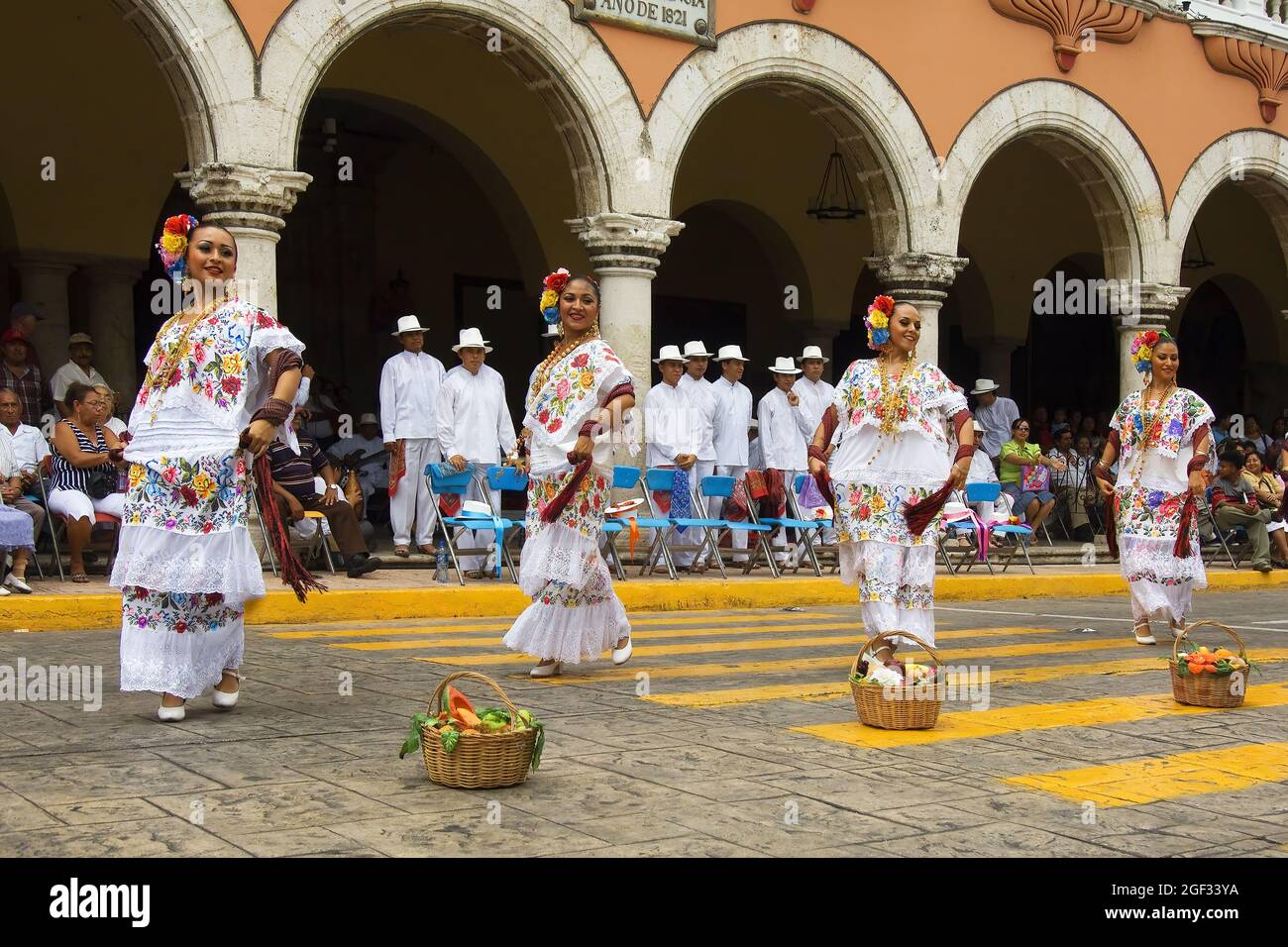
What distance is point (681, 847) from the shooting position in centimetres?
436

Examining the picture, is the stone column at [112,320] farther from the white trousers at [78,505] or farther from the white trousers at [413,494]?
the white trousers at [78,505]

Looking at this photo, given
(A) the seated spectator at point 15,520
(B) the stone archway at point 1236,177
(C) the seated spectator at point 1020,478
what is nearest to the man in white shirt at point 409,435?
(A) the seated spectator at point 15,520

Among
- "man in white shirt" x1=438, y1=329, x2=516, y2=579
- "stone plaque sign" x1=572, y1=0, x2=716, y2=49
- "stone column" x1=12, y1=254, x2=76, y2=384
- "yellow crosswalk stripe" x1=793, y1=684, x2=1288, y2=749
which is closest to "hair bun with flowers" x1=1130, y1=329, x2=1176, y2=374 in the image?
"yellow crosswalk stripe" x1=793, y1=684, x2=1288, y2=749

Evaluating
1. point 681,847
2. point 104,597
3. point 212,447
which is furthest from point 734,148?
point 681,847

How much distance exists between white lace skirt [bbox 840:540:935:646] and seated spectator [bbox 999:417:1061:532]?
10193 mm

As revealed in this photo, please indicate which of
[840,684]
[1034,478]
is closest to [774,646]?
[840,684]

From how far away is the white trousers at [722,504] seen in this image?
49.6 ft

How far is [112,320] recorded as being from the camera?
16.0m

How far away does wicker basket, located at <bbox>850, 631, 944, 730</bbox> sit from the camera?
6.32 metres

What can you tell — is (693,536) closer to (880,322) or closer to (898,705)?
(880,322)

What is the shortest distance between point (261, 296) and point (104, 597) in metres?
2.97

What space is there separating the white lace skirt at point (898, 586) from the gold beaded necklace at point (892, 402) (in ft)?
1.60

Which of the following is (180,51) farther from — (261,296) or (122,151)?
(122,151)

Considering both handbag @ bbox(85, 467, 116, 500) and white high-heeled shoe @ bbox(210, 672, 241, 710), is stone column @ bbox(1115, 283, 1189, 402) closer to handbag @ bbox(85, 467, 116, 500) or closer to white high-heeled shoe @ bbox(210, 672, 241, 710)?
handbag @ bbox(85, 467, 116, 500)
